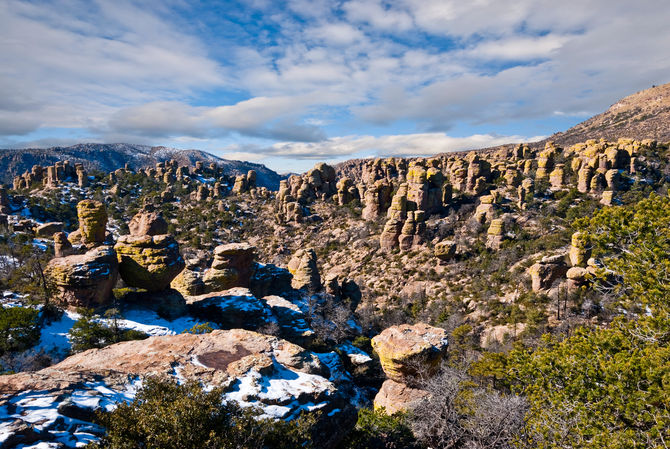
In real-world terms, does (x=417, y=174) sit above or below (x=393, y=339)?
above

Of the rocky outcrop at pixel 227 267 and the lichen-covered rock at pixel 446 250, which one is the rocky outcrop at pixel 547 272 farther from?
the rocky outcrop at pixel 227 267

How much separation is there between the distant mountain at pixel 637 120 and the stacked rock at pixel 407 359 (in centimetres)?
10802

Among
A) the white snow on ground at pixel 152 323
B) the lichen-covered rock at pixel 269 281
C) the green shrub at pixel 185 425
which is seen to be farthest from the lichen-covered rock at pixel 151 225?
the green shrub at pixel 185 425

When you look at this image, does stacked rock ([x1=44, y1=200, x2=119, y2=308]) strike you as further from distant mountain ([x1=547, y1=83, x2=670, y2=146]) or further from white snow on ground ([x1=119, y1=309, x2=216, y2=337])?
distant mountain ([x1=547, y1=83, x2=670, y2=146])

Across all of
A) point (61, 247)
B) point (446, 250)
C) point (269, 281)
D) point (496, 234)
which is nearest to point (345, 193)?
point (446, 250)

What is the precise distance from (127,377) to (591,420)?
13836mm

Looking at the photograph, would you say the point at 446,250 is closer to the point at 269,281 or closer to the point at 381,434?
the point at 269,281

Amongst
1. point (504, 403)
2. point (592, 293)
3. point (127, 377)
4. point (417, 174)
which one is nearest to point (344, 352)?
point (504, 403)

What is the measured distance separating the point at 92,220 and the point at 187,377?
26550 mm

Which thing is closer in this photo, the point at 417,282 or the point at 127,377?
the point at 127,377

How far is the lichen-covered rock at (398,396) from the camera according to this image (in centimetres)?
1861

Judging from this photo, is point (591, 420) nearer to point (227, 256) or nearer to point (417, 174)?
point (227, 256)

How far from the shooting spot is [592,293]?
35.1m

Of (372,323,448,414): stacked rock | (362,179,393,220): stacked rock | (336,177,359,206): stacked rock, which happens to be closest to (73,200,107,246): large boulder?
(372,323,448,414): stacked rock
